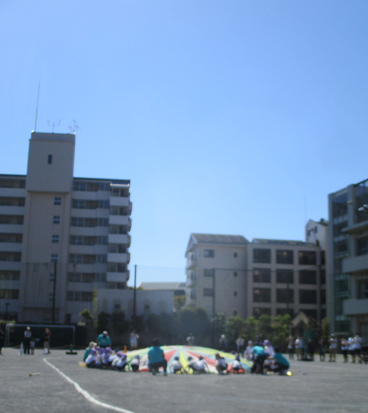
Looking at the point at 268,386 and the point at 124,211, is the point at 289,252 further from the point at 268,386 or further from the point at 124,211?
the point at 268,386

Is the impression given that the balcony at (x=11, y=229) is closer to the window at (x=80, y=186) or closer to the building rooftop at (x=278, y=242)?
the window at (x=80, y=186)

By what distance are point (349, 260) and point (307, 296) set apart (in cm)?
2239

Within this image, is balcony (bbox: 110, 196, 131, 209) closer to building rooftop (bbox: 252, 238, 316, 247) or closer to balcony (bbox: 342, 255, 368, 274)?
building rooftop (bbox: 252, 238, 316, 247)

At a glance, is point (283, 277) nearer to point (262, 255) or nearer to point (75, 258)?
point (262, 255)

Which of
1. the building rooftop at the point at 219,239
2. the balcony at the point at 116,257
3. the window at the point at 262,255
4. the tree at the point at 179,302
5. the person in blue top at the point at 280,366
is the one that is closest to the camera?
the person in blue top at the point at 280,366

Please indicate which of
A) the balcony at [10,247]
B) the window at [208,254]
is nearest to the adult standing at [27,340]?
the balcony at [10,247]

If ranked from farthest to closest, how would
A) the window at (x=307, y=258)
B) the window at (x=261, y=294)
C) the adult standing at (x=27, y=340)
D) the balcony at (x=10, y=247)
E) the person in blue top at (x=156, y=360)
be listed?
the window at (x=307, y=258)
the window at (x=261, y=294)
the balcony at (x=10, y=247)
the adult standing at (x=27, y=340)
the person in blue top at (x=156, y=360)

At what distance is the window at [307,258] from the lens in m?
73.2

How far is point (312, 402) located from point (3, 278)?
61669 millimetres

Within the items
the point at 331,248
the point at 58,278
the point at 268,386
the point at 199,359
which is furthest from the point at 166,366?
the point at 58,278

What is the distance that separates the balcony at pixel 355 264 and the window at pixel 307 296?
21288 millimetres

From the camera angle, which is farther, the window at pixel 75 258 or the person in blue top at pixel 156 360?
the window at pixel 75 258

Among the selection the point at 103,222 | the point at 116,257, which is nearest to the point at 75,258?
the point at 116,257

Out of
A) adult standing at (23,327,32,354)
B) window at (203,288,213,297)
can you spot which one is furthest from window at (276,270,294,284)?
adult standing at (23,327,32,354)
